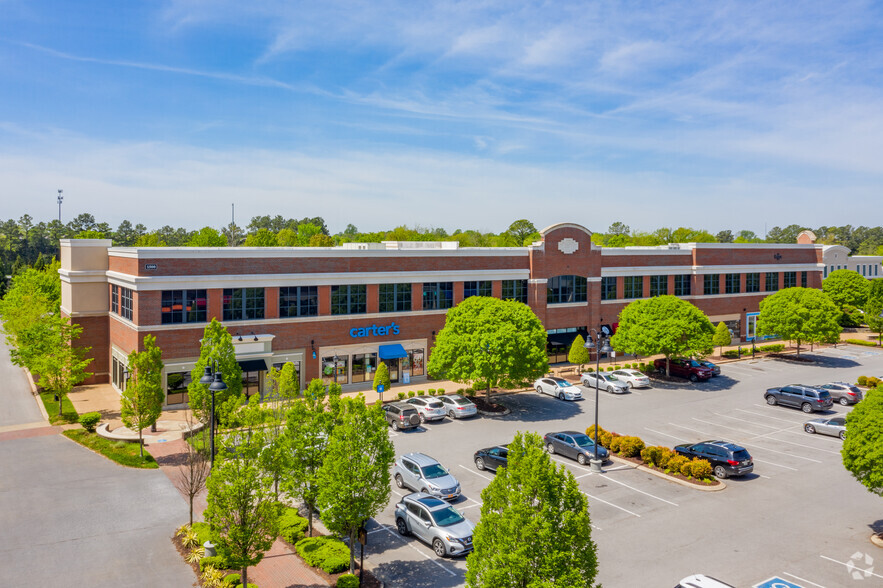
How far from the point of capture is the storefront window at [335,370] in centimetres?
4659

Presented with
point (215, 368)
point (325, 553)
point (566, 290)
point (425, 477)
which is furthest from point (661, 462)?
point (566, 290)

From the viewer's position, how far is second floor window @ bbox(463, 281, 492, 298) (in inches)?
2085

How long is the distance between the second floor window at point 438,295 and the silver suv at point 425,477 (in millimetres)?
22836

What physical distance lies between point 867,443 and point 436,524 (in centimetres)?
1614

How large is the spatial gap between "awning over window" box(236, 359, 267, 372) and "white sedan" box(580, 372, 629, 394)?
2546 cm

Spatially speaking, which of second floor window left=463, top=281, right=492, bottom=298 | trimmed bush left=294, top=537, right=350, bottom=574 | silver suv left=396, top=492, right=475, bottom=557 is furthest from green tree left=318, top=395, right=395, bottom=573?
second floor window left=463, top=281, right=492, bottom=298

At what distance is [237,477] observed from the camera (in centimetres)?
1827

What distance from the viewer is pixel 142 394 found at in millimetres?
31844

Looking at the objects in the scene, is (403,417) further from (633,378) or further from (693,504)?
(633,378)

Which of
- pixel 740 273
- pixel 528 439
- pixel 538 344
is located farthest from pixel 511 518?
pixel 740 273

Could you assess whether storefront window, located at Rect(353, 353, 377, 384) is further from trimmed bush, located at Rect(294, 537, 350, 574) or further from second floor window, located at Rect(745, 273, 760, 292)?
second floor window, located at Rect(745, 273, 760, 292)

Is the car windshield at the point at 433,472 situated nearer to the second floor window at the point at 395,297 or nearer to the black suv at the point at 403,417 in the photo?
the black suv at the point at 403,417

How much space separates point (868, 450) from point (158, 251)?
39.2 metres

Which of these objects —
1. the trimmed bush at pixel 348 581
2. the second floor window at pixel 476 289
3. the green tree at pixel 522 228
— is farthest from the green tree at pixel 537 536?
the green tree at pixel 522 228
